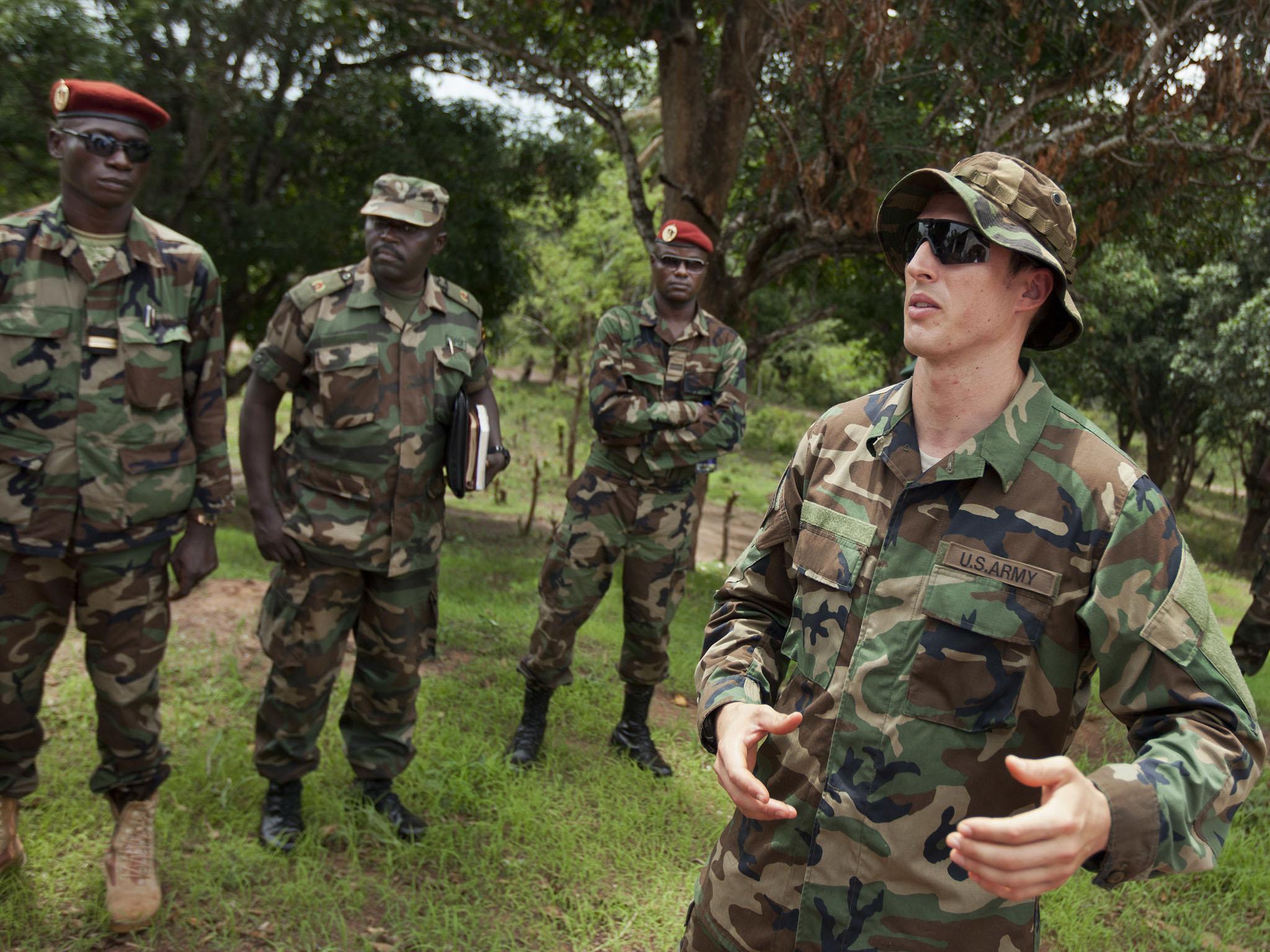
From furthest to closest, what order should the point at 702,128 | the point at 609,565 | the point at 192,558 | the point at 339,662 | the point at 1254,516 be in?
the point at 1254,516, the point at 702,128, the point at 609,565, the point at 339,662, the point at 192,558

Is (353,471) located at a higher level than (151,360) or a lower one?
lower

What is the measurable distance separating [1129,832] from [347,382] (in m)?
2.80

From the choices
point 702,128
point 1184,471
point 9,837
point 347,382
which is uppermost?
point 702,128

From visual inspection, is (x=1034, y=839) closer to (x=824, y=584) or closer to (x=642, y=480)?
(x=824, y=584)

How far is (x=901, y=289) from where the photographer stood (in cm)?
919

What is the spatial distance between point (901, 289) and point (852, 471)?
25.4 feet

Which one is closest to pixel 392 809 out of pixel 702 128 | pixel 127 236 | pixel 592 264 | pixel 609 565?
pixel 609 565

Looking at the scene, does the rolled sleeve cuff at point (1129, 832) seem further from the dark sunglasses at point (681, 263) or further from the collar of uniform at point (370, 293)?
the dark sunglasses at point (681, 263)

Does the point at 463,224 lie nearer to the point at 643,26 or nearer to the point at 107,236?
the point at 643,26

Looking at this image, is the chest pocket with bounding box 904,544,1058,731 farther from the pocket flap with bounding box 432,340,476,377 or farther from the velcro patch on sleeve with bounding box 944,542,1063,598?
the pocket flap with bounding box 432,340,476,377

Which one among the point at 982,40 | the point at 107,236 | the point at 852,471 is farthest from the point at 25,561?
the point at 982,40

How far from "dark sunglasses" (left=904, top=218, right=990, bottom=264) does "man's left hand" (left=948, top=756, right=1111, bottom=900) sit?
2.82 ft

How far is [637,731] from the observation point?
15.1 feet

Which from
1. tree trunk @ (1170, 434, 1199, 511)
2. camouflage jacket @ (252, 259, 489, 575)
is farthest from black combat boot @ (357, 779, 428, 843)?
tree trunk @ (1170, 434, 1199, 511)
